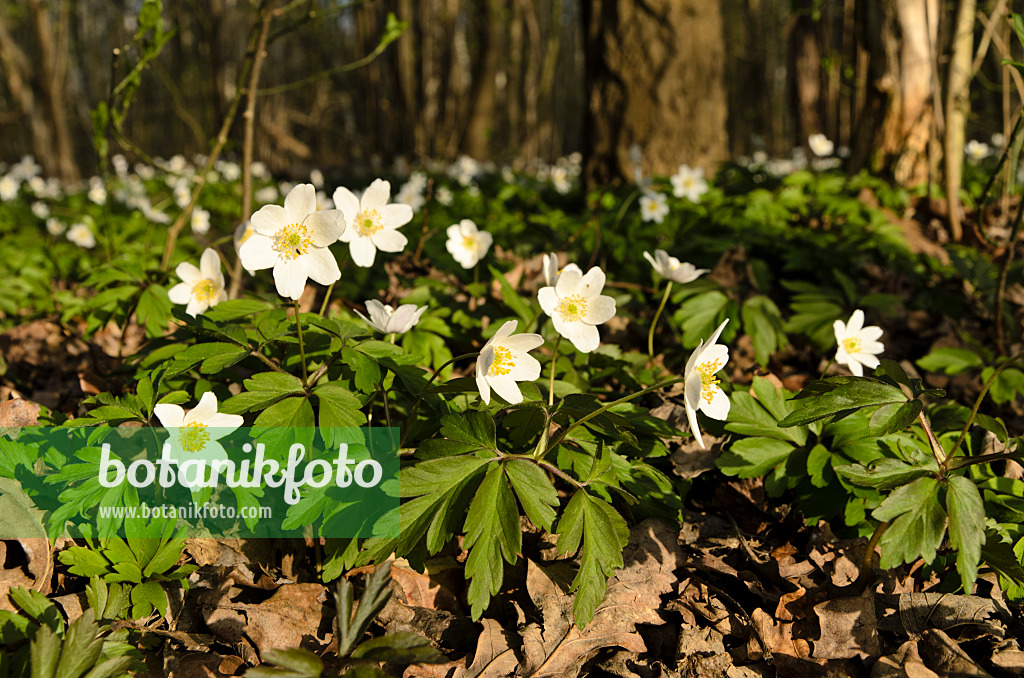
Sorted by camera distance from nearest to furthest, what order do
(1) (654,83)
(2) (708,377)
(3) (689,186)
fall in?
1. (2) (708,377)
2. (3) (689,186)
3. (1) (654,83)

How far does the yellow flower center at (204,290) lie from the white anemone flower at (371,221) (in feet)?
1.73

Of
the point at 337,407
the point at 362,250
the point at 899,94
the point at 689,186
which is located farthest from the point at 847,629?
the point at 899,94

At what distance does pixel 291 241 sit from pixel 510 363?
0.64 m

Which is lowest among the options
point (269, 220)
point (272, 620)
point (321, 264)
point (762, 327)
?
point (272, 620)

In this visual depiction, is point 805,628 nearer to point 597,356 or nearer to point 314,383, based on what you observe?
point 597,356

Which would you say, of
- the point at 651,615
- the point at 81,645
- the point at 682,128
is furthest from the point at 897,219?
the point at 81,645

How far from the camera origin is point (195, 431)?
5.21 feet

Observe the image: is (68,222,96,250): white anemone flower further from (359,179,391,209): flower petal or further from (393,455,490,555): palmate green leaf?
(393,455,490,555): palmate green leaf

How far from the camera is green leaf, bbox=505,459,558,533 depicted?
1.44 m

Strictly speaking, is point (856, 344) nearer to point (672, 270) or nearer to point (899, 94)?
point (672, 270)

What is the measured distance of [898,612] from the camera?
5.41 ft

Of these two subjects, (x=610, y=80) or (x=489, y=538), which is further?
(x=610, y=80)

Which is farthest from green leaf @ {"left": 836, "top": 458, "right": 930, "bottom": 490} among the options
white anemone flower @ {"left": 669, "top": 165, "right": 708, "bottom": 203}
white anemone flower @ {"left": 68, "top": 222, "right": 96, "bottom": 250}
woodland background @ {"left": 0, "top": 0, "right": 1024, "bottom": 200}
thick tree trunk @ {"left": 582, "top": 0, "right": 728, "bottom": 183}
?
white anemone flower @ {"left": 68, "top": 222, "right": 96, "bottom": 250}

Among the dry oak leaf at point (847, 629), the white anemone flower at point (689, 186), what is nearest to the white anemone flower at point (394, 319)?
the dry oak leaf at point (847, 629)
